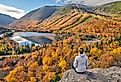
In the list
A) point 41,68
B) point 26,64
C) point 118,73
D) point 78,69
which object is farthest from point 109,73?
point 26,64

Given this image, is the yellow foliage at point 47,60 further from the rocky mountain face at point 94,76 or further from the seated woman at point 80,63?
the seated woman at point 80,63

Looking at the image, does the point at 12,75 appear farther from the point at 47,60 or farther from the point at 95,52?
the point at 95,52

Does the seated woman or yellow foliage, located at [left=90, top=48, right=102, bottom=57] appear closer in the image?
the seated woman

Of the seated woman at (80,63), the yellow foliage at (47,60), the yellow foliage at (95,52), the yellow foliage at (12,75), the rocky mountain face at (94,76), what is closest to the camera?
the rocky mountain face at (94,76)

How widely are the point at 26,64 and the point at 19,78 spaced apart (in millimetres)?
32148

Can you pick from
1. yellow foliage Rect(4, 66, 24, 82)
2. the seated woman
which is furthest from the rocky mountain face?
yellow foliage Rect(4, 66, 24, 82)

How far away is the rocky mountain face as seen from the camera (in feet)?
92.8

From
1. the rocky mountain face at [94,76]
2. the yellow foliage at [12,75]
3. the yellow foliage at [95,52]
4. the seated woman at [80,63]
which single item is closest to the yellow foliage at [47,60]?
the yellow foliage at [12,75]

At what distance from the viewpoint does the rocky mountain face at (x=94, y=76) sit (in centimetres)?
2830

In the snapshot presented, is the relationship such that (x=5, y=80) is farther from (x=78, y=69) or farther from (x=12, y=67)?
(x=78, y=69)

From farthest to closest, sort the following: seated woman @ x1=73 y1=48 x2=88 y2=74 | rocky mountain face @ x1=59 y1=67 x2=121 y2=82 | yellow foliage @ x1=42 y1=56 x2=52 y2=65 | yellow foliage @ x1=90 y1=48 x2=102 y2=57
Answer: yellow foliage @ x1=42 y1=56 x2=52 y2=65 < yellow foliage @ x1=90 y1=48 x2=102 y2=57 < seated woman @ x1=73 y1=48 x2=88 y2=74 < rocky mountain face @ x1=59 y1=67 x2=121 y2=82

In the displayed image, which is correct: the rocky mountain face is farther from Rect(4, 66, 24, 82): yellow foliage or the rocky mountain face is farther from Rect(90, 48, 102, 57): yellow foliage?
Rect(90, 48, 102, 57): yellow foliage

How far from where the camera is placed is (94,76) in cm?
2886

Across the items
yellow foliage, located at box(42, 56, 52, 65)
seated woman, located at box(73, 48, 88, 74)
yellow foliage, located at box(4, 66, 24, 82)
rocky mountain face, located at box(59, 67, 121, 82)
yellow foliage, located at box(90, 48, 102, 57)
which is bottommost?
yellow foliage, located at box(4, 66, 24, 82)
